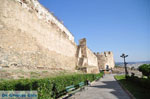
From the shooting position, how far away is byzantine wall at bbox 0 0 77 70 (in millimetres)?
8430

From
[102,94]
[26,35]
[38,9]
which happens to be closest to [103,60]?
[38,9]

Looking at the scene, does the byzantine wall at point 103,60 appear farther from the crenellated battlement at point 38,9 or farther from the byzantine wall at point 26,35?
the crenellated battlement at point 38,9

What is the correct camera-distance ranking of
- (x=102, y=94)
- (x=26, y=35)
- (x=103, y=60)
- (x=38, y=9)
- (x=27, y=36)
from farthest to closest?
(x=103, y=60)
(x=38, y=9)
(x=27, y=36)
(x=26, y=35)
(x=102, y=94)

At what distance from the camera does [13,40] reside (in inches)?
357

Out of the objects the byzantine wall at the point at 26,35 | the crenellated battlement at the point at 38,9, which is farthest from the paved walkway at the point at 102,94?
the crenellated battlement at the point at 38,9

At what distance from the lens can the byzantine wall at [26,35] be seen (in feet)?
27.7

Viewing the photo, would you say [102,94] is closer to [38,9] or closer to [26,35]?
[26,35]

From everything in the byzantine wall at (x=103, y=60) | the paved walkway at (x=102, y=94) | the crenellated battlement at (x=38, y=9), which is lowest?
the paved walkway at (x=102, y=94)

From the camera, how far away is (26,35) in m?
10.6

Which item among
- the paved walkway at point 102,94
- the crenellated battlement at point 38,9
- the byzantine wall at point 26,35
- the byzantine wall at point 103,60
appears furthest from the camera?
the byzantine wall at point 103,60

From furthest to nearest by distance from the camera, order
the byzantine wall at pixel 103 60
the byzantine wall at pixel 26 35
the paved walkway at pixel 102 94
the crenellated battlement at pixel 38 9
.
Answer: the byzantine wall at pixel 103 60 → the crenellated battlement at pixel 38 9 → the byzantine wall at pixel 26 35 → the paved walkway at pixel 102 94

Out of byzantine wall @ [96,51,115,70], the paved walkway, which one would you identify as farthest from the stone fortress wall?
byzantine wall @ [96,51,115,70]

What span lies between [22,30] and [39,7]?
4.71 meters

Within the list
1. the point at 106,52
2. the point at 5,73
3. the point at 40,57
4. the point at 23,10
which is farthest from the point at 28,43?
the point at 106,52
